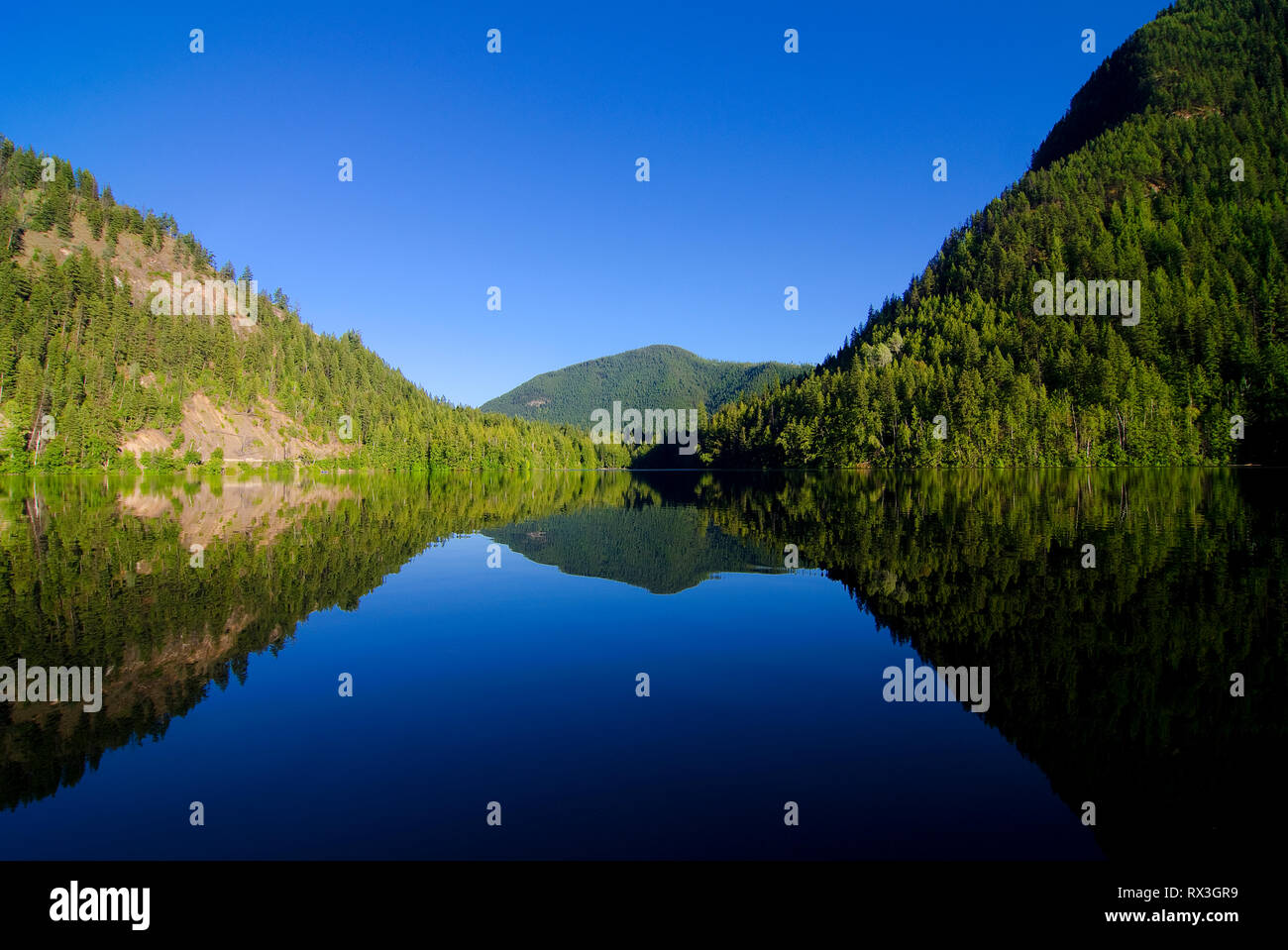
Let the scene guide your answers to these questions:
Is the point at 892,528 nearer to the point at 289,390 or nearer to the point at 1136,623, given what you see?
the point at 1136,623

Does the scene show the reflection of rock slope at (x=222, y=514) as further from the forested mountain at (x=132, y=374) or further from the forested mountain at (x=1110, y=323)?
the forested mountain at (x=1110, y=323)

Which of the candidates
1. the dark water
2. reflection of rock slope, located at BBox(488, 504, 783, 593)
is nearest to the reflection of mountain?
the dark water

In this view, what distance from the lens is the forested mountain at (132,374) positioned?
116812mm

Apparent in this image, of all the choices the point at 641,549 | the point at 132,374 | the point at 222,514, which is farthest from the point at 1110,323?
the point at 132,374

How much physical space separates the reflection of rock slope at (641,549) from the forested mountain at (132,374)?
117834 millimetres

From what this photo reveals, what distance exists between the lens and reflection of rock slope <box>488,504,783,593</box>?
23.4 meters

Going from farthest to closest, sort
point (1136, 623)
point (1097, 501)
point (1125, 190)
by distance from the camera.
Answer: point (1125, 190) → point (1097, 501) → point (1136, 623)

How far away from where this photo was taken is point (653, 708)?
10625 mm

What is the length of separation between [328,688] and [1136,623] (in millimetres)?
16311

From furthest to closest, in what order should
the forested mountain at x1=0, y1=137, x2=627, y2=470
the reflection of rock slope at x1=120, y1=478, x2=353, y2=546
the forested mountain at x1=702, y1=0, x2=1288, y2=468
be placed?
the forested mountain at x1=0, y1=137, x2=627, y2=470 < the forested mountain at x1=702, y1=0, x2=1288, y2=468 < the reflection of rock slope at x1=120, y1=478, x2=353, y2=546

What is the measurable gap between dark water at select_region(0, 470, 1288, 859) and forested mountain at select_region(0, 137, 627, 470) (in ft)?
412

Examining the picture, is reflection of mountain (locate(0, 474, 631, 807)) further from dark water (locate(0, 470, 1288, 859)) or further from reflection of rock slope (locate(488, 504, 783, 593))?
reflection of rock slope (locate(488, 504, 783, 593))

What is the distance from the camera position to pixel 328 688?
11.7 meters
